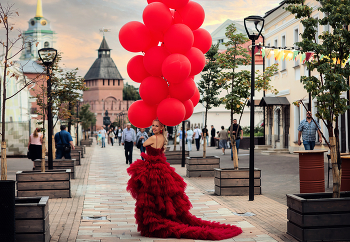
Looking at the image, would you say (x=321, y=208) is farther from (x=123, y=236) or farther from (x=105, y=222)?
(x=105, y=222)

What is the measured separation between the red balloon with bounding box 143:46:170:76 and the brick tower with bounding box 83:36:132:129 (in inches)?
5066

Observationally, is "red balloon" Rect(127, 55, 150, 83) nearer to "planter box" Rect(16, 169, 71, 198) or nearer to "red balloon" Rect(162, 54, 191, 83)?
"red balloon" Rect(162, 54, 191, 83)

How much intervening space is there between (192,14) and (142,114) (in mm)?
1734

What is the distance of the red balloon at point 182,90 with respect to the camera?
6934 millimetres

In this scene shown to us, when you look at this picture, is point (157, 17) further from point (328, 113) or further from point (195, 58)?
point (328, 113)

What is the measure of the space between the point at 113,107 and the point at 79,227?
133m

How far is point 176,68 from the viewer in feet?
21.5

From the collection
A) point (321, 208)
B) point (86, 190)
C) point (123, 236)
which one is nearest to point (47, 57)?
point (86, 190)

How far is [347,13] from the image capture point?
634 centimetres

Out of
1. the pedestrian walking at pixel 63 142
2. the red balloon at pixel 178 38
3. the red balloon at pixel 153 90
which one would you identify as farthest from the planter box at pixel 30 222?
the pedestrian walking at pixel 63 142

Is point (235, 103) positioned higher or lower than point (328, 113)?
higher

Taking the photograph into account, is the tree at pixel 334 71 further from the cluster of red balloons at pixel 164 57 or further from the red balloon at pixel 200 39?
the cluster of red balloons at pixel 164 57

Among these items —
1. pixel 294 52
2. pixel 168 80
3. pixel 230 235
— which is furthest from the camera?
pixel 294 52

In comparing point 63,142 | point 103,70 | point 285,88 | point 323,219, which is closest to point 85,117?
point 285,88
